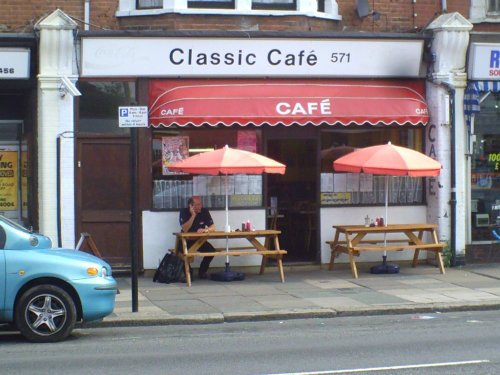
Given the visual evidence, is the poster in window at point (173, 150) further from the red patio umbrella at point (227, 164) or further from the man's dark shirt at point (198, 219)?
the man's dark shirt at point (198, 219)

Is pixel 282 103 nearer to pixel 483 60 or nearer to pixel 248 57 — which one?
pixel 248 57

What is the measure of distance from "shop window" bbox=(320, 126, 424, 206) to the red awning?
29.8 inches

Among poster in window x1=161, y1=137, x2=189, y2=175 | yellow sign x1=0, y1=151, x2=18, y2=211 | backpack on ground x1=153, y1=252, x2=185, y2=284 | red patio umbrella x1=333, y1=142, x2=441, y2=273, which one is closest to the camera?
backpack on ground x1=153, y1=252, x2=185, y2=284

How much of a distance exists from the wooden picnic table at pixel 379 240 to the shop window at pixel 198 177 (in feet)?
5.31

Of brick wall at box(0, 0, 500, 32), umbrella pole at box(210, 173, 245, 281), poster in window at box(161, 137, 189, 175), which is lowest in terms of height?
umbrella pole at box(210, 173, 245, 281)

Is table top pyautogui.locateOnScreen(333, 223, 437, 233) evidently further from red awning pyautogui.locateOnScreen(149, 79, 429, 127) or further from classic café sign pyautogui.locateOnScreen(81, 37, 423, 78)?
classic café sign pyautogui.locateOnScreen(81, 37, 423, 78)

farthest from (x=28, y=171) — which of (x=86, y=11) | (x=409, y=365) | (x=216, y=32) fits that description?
(x=409, y=365)

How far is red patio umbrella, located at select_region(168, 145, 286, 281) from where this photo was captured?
49.4ft

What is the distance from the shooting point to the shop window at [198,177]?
16.5 meters

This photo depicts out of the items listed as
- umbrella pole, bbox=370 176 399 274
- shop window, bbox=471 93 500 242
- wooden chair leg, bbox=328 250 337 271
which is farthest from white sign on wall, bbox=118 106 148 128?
shop window, bbox=471 93 500 242

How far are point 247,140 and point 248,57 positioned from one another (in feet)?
4.85

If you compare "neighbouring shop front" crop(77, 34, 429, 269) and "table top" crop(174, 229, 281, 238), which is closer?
"table top" crop(174, 229, 281, 238)

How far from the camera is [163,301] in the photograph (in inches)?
540

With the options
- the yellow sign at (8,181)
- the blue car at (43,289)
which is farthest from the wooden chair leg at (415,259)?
the blue car at (43,289)
